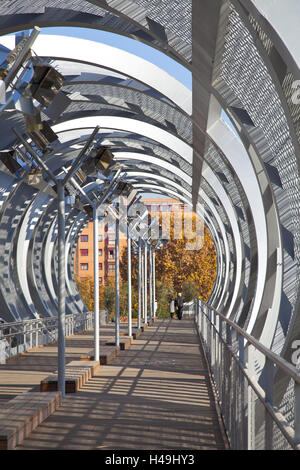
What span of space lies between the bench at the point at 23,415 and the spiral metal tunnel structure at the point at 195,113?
97.6 inches

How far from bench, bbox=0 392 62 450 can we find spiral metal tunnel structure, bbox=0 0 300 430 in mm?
2478

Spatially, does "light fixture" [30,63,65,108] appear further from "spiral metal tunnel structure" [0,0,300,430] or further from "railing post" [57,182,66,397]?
"railing post" [57,182,66,397]

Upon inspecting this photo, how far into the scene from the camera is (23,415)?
7.00 meters

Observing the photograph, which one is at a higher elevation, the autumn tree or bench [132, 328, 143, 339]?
the autumn tree

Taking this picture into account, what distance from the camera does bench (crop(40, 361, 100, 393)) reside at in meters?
9.62

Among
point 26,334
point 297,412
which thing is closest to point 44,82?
point 297,412

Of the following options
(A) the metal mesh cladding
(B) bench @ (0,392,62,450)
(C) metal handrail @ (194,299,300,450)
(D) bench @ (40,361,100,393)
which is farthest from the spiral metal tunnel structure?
(D) bench @ (40,361,100,393)

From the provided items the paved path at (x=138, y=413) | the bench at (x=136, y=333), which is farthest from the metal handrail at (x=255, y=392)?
the bench at (x=136, y=333)

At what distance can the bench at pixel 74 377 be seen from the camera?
9.62 meters

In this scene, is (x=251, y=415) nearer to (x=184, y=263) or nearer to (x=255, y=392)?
(x=255, y=392)

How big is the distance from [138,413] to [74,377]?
246 centimetres

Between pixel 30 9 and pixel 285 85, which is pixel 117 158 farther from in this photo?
pixel 285 85

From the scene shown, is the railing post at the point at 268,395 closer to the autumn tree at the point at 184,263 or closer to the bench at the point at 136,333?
the bench at the point at 136,333

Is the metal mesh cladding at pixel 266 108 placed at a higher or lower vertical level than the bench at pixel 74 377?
higher
